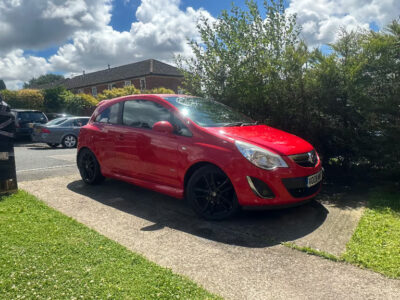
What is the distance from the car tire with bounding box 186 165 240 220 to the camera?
403 centimetres

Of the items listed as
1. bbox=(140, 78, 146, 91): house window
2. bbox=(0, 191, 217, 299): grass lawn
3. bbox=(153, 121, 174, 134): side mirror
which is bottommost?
bbox=(0, 191, 217, 299): grass lawn

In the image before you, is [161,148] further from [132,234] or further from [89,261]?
[89,261]

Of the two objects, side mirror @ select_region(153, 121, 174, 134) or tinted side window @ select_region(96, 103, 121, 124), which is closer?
side mirror @ select_region(153, 121, 174, 134)

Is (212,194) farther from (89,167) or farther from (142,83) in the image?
(142,83)

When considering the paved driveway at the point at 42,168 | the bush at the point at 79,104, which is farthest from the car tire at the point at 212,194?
the bush at the point at 79,104

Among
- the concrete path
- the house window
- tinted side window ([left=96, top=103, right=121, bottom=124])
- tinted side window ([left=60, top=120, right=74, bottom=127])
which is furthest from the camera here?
the house window

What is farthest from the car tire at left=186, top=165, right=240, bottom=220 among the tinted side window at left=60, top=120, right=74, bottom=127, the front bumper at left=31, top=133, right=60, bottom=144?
the tinted side window at left=60, top=120, right=74, bottom=127

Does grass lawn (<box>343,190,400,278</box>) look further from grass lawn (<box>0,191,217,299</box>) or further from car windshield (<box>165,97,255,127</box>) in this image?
car windshield (<box>165,97,255,127</box>)

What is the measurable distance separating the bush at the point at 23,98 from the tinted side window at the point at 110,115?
23.6 m

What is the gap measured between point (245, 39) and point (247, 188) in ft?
14.3

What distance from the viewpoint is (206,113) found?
4.91 m

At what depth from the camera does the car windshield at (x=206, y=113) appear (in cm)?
461

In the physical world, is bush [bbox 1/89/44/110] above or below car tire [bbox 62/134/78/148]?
above

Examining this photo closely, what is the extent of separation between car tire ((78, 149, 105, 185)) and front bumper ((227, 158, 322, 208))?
2882 millimetres
